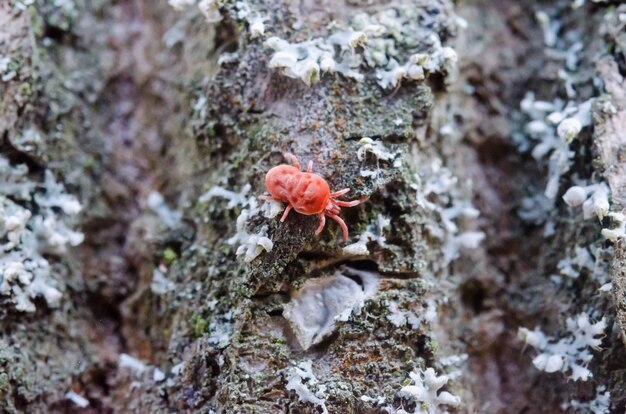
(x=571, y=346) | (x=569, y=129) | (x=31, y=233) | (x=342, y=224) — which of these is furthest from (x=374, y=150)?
(x=31, y=233)

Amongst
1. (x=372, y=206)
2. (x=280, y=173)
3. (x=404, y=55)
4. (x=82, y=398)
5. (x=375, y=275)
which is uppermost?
(x=404, y=55)

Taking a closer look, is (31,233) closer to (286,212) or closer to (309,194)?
(286,212)

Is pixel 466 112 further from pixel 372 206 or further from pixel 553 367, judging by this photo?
pixel 553 367

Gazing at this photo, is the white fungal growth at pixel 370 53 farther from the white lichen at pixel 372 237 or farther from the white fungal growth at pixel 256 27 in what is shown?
the white lichen at pixel 372 237

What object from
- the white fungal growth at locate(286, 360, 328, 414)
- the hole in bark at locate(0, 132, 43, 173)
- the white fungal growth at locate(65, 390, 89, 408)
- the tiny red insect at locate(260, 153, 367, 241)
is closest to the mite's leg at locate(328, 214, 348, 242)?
the tiny red insect at locate(260, 153, 367, 241)

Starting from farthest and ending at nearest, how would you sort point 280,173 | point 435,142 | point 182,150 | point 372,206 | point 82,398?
point 182,150 → point 435,142 → point 82,398 → point 372,206 → point 280,173

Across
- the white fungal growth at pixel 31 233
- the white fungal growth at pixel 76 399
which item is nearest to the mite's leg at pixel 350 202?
the white fungal growth at pixel 31 233

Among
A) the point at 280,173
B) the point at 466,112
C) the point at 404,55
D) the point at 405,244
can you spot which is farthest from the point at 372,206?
the point at 466,112

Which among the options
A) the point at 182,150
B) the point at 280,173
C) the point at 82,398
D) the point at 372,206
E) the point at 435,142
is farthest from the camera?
the point at 182,150
